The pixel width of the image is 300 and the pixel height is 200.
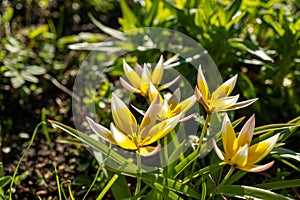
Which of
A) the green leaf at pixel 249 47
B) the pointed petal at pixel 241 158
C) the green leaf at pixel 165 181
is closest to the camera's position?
the pointed petal at pixel 241 158

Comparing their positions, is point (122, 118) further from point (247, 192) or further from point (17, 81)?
point (17, 81)

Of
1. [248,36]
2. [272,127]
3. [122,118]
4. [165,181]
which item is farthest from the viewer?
[248,36]

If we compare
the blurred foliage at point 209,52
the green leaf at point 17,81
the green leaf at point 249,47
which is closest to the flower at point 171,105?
the blurred foliage at point 209,52

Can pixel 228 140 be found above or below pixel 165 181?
→ above

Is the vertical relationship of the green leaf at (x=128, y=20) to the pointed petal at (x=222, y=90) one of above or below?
below

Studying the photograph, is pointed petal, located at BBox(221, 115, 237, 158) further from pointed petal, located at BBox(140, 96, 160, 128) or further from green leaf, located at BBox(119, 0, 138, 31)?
green leaf, located at BBox(119, 0, 138, 31)

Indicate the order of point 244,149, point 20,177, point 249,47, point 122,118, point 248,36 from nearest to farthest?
point 244,149, point 122,118, point 20,177, point 249,47, point 248,36

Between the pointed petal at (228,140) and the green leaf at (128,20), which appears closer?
the pointed petal at (228,140)

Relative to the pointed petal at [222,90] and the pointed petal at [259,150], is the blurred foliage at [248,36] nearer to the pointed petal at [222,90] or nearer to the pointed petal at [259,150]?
the pointed petal at [222,90]

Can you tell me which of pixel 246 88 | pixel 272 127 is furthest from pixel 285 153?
pixel 246 88
